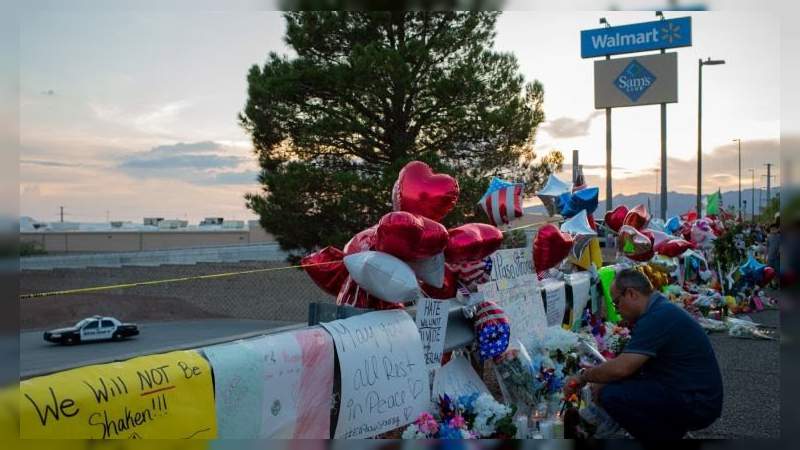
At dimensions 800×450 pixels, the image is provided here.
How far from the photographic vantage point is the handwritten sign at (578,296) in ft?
25.0

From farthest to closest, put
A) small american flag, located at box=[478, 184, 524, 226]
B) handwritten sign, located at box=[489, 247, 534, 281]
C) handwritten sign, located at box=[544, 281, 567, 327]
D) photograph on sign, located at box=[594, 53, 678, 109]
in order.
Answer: photograph on sign, located at box=[594, 53, 678, 109] → handwritten sign, located at box=[544, 281, 567, 327] → small american flag, located at box=[478, 184, 524, 226] → handwritten sign, located at box=[489, 247, 534, 281]

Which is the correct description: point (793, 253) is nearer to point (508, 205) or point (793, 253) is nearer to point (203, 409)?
point (508, 205)

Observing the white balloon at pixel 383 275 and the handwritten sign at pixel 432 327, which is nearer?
the white balloon at pixel 383 275

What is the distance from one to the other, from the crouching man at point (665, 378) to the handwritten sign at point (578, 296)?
393 centimetres

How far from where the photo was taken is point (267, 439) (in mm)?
3373

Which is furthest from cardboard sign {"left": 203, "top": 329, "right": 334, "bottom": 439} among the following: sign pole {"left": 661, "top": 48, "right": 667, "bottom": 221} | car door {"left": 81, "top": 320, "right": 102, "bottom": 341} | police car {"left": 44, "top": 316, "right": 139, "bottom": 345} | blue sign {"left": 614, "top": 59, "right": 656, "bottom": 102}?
sign pole {"left": 661, "top": 48, "right": 667, "bottom": 221}

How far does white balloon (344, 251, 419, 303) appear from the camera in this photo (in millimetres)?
4211

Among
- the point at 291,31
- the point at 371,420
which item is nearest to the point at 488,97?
the point at 291,31

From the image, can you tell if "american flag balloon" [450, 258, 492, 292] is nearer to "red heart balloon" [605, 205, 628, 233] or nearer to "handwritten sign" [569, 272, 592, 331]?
"handwritten sign" [569, 272, 592, 331]

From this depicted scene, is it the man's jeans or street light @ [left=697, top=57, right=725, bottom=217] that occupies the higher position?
street light @ [left=697, top=57, right=725, bottom=217]

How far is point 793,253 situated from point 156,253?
2794 centimetres

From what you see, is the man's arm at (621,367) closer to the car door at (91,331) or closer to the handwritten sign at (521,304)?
the handwritten sign at (521,304)

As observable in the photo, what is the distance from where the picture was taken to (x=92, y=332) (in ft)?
57.0

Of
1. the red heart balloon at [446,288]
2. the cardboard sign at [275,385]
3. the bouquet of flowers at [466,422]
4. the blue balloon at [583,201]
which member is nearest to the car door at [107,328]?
the blue balloon at [583,201]
